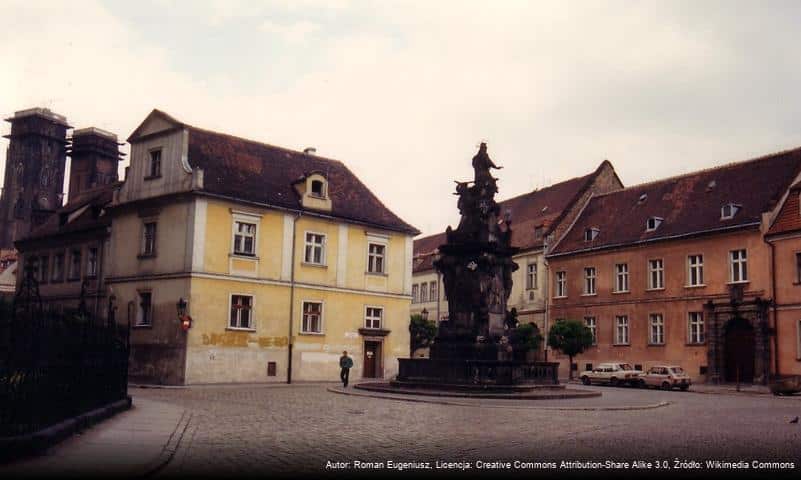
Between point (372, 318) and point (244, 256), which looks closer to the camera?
point (244, 256)

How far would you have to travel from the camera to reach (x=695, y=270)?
43.9m

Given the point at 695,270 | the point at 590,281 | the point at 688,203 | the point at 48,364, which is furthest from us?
the point at 590,281

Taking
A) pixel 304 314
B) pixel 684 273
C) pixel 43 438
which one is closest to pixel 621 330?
pixel 684 273

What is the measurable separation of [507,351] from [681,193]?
2584 centimetres

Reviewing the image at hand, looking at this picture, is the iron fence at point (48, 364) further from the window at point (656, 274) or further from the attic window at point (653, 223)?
the attic window at point (653, 223)

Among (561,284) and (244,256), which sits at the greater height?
(561,284)

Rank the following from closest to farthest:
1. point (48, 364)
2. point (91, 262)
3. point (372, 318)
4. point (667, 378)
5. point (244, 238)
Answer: point (48, 364)
point (244, 238)
point (667, 378)
point (372, 318)
point (91, 262)

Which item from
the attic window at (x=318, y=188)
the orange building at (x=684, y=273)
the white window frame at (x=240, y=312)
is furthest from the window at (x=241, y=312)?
the orange building at (x=684, y=273)

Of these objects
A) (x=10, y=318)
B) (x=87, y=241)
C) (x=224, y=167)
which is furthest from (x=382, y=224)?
(x=10, y=318)

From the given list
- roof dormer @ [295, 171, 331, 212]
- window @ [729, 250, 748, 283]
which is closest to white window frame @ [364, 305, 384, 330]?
roof dormer @ [295, 171, 331, 212]

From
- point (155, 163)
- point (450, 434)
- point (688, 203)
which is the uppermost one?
point (688, 203)

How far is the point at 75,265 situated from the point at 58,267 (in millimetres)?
2117

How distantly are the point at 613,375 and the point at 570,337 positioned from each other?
3.95m

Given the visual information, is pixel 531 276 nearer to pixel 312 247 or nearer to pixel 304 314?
pixel 312 247
